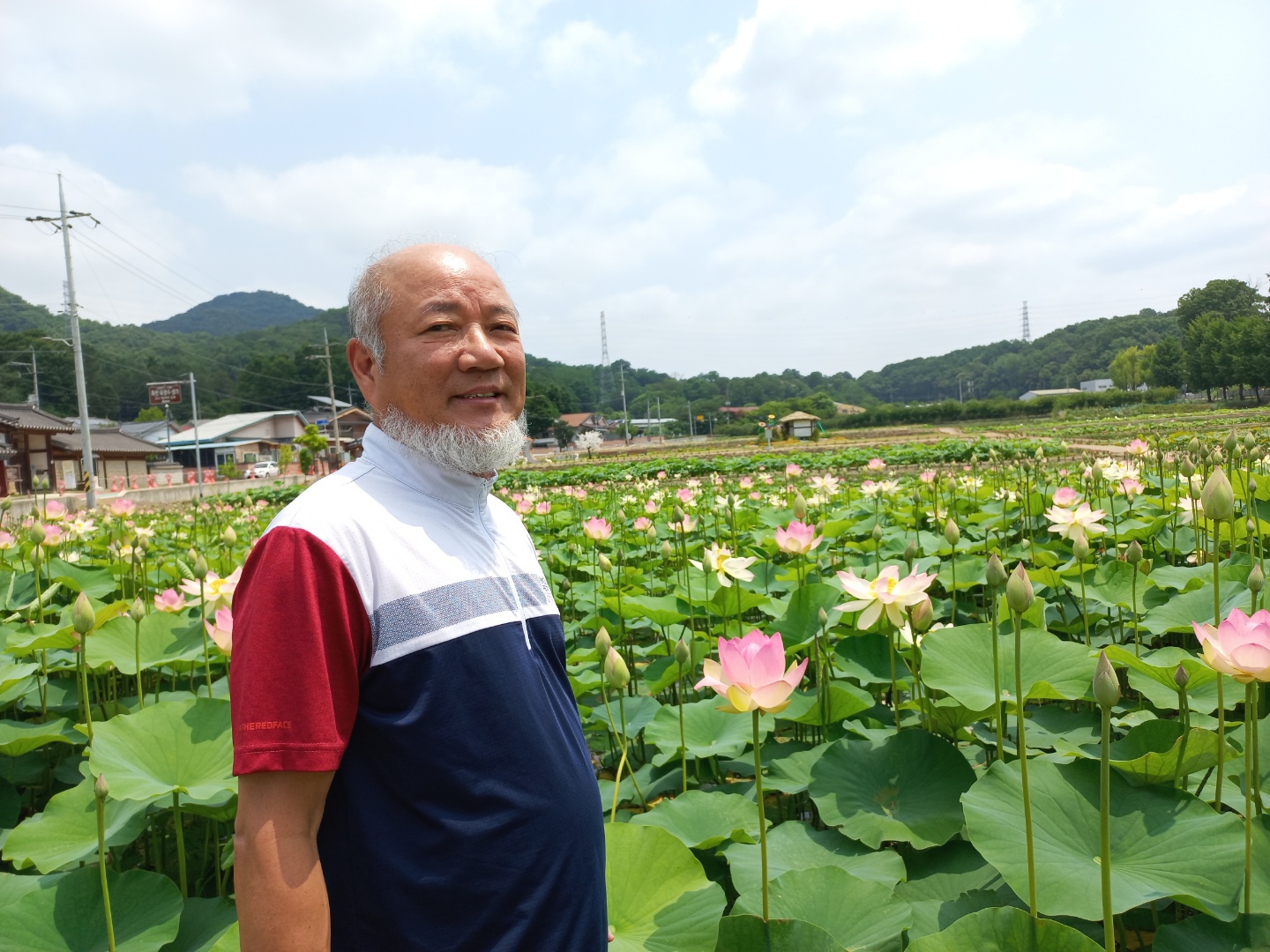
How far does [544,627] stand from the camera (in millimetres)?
1230

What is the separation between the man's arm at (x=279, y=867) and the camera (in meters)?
0.87

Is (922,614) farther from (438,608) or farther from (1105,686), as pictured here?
(438,608)

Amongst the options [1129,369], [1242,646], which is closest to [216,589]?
[1242,646]

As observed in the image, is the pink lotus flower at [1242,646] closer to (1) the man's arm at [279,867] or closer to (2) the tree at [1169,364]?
(1) the man's arm at [279,867]

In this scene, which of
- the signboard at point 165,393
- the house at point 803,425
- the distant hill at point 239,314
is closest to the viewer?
the signboard at point 165,393

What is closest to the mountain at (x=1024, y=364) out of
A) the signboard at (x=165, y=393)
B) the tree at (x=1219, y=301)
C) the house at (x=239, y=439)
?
the tree at (x=1219, y=301)

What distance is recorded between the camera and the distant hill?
111 meters

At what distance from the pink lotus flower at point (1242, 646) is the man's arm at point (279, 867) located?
116 cm

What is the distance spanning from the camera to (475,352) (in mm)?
1211

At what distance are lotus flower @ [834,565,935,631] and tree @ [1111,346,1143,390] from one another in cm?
7823

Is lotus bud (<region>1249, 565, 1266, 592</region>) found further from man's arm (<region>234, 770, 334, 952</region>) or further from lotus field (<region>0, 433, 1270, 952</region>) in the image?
man's arm (<region>234, 770, 334, 952</region>)

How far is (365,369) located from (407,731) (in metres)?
0.58

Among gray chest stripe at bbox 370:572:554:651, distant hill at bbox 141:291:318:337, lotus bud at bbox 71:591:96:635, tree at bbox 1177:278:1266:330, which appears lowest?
lotus bud at bbox 71:591:96:635

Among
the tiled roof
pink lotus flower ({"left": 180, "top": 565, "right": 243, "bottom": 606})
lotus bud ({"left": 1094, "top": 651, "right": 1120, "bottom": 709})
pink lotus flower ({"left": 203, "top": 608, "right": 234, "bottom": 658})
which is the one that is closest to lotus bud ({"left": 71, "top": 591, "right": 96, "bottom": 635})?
pink lotus flower ({"left": 203, "top": 608, "right": 234, "bottom": 658})
